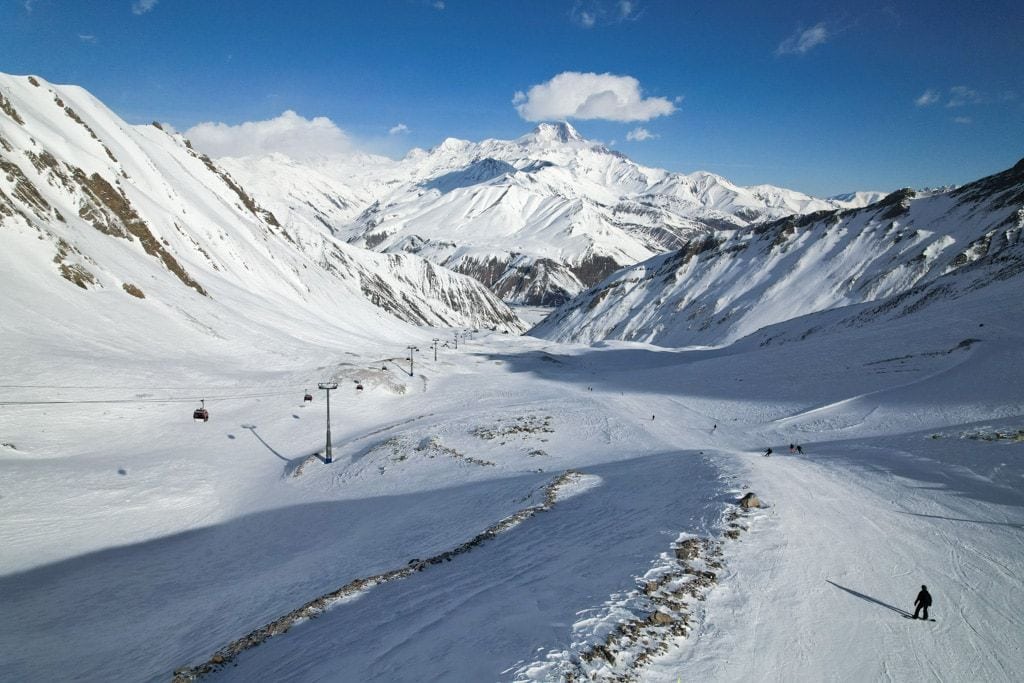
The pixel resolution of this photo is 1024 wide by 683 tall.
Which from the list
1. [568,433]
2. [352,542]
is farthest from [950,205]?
[352,542]

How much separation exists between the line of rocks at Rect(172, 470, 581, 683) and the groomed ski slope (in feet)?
1.49

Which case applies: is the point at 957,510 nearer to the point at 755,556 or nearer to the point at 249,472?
the point at 755,556

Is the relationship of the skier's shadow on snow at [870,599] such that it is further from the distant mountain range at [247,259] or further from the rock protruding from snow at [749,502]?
the distant mountain range at [247,259]

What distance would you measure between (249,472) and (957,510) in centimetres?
3574

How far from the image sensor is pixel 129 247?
6838 centimetres

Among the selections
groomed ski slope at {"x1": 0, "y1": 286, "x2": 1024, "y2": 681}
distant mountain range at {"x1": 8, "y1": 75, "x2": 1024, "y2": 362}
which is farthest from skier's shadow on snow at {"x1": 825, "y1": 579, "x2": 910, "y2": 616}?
distant mountain range at {"x1": 8, "y1": 75, "x2": 1024, "y2": 362}

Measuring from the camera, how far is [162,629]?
1576 centimetres

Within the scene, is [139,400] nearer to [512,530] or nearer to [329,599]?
[329,599]

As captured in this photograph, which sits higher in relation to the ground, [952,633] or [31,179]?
[31,179]

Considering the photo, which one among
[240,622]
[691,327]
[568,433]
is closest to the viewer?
[240,622]

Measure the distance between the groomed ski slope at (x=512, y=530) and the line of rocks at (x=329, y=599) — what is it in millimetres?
453

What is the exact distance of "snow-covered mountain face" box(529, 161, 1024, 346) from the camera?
9731cm

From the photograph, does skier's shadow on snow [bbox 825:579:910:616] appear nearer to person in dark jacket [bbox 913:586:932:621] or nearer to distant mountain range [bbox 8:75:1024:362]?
person in dark jacket [bbox 913:586:932:621]

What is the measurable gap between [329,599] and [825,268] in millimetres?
144455
